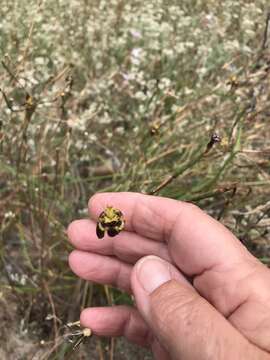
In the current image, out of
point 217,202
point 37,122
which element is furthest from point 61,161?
point 217,202

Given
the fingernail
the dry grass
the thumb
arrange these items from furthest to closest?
the dry grass → the fingernail → the thumb

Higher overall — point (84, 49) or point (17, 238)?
point (84, 49)

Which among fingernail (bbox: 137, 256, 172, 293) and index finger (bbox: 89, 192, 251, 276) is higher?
index finger (bbox: 89, 192, 251, 276)

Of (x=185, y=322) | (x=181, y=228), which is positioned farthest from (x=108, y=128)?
(x=185, y=322)

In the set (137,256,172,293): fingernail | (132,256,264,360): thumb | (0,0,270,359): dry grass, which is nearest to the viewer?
(132,256,264,360): thumb

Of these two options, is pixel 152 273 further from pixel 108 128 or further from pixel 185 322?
pixel 108 128

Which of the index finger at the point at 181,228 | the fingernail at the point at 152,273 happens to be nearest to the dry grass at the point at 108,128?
the index finger at the point at 181,228

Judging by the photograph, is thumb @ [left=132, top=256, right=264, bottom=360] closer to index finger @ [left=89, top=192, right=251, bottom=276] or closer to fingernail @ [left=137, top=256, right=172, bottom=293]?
fingernail @ [left=137, top=256, right=172, bottom=293]

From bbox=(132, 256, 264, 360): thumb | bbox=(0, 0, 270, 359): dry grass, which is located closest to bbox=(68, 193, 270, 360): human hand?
bbox=(132, 256, 264, 360): thumb

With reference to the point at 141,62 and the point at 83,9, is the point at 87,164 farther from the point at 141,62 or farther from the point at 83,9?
the point at 83,9
